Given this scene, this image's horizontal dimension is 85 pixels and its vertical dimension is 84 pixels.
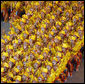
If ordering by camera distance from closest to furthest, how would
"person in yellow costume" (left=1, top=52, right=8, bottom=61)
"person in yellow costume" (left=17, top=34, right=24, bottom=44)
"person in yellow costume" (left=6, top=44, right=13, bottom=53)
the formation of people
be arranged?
the formation of people
"person in yellow costume" (left=1, top=52, right=8, bottom=61)
"person in yellow costume" (left=6, top=44, right=13, bottom=53)
"person in yellow costume" (left=17, top=34, right=24, bottom=44)

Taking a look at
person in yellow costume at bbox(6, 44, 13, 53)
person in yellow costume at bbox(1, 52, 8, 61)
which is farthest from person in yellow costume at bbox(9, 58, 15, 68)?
Result: person in yellow costume at bbox(6, 44, 13, 53)

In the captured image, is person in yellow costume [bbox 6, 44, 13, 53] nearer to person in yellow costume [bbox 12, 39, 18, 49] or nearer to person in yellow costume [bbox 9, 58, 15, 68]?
person in yellow costume [bbox 12, 39, 18, 49]

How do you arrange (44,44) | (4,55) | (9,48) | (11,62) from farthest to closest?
(44,44), (9,48), (4,55), (11,62)

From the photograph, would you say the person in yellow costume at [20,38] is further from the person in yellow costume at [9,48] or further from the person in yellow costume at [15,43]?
the person in yellow costume at [9,48]

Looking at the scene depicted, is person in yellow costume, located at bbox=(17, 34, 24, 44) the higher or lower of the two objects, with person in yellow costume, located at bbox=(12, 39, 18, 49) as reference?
higher

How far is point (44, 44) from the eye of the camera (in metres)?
3.77

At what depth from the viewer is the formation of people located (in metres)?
3.28

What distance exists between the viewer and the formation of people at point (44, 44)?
3.28 meters

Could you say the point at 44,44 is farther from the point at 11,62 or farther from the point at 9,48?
the point at 11,62

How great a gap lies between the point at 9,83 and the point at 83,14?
2.24m

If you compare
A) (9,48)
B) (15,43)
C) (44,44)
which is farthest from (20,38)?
(44,44)

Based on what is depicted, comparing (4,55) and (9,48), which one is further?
(9,48)

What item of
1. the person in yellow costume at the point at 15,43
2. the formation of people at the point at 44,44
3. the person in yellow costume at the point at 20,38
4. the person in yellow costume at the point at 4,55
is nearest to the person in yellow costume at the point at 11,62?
the formation of people at the point at 44,44

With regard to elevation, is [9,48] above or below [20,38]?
below
